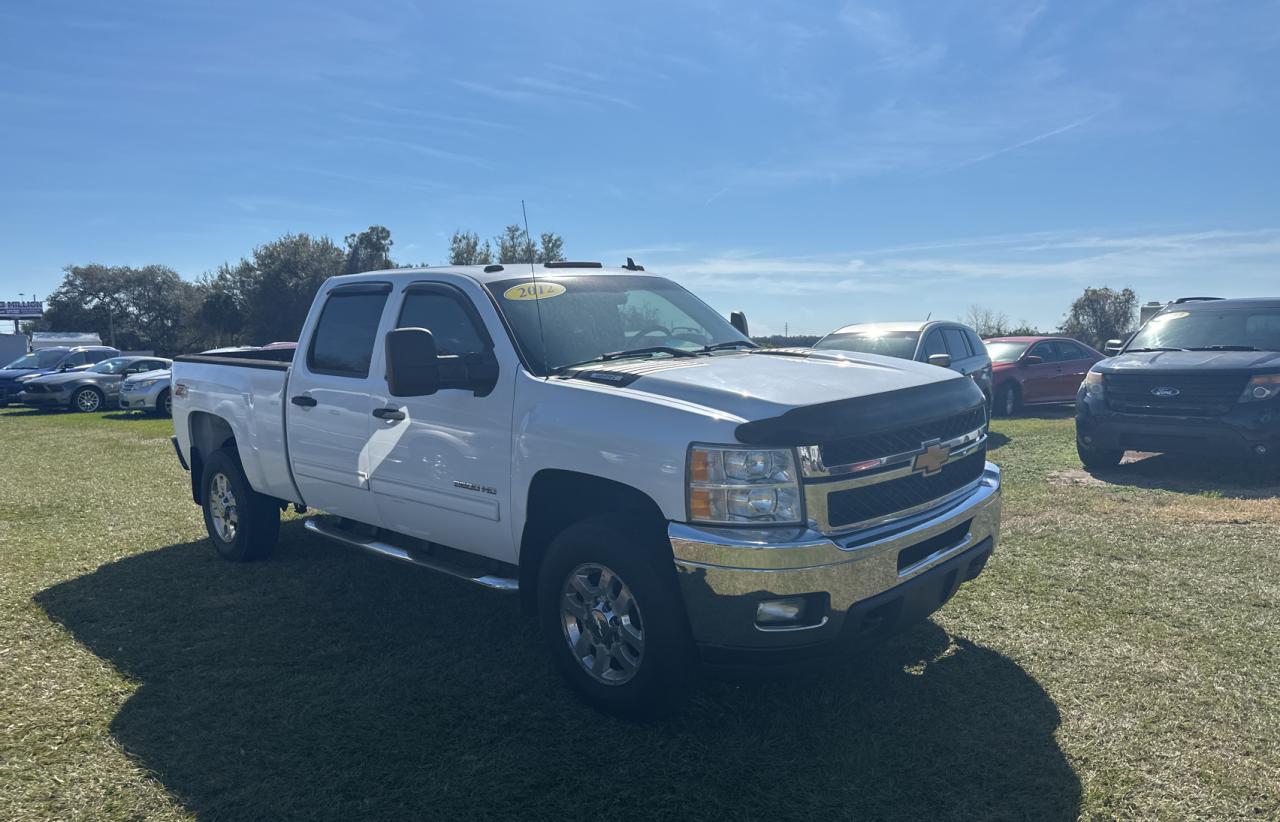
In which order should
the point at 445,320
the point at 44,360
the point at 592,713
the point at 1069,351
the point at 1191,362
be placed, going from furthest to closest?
the point at 44,360
the point at 1069,351
the point at 1191,362
the point at 445,320
the point at 592,713

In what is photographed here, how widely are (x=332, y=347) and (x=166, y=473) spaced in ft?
22.1

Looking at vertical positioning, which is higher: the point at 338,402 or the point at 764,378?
the point at 764,378

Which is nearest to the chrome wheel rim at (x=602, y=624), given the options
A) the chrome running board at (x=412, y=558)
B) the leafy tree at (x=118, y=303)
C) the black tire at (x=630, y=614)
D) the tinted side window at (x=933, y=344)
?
the black tire at (x=630, y=614)

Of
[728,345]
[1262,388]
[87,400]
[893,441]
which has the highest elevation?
[728,345]

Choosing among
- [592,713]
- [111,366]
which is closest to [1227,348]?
[592,713]

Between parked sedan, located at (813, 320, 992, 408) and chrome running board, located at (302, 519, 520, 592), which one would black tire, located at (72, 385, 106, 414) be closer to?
parked sedan, located at (813, 320, 992, 408)

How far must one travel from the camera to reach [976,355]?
40.0ft

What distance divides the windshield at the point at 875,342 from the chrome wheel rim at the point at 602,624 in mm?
7711

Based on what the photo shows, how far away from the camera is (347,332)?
5199mm

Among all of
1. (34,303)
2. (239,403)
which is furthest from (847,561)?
(34,303)

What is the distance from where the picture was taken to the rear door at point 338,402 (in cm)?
492

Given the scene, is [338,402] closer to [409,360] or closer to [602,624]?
[409,360]

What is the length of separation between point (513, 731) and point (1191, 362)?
312 inches

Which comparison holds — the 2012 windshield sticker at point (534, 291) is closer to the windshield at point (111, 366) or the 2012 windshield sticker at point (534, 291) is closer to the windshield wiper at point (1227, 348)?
the windshield wiper at point (1227, 348)
